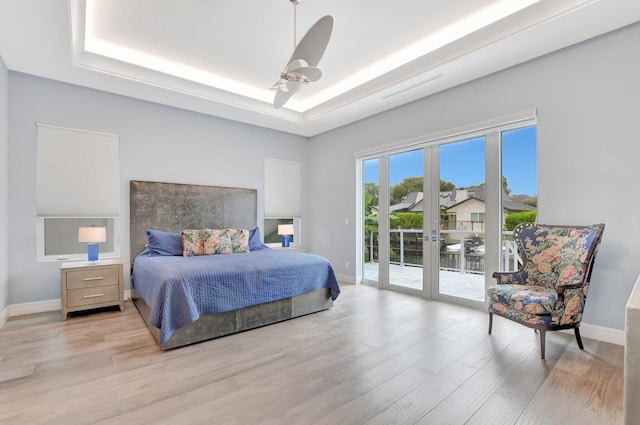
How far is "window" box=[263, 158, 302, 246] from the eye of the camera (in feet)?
18.7

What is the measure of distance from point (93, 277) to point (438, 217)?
4447 millimetres

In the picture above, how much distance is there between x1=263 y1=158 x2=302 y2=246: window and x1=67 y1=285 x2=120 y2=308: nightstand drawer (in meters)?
2.52

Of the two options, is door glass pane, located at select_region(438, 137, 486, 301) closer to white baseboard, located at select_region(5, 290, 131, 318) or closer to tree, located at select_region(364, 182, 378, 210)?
tree, located at select_region(364, 182, 378, 210)

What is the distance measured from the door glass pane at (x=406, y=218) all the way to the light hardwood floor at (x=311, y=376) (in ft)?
4.76

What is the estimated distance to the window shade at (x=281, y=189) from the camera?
18.7 feet

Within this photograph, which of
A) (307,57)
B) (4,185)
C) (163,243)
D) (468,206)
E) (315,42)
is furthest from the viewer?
(163,243)

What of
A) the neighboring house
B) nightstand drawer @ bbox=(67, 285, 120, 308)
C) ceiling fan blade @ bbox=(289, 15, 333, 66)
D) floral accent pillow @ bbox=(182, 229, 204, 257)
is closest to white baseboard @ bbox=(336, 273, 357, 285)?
the neighboring house

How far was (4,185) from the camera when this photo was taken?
3.41m

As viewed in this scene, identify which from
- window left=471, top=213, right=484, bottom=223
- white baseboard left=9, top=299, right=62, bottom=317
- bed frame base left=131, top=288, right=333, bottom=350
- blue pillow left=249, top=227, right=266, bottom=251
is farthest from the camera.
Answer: blue pillow left=249, top=227, right=266, bottom=251

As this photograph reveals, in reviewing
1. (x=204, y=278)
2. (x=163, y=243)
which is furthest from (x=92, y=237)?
(x=204, y=278)

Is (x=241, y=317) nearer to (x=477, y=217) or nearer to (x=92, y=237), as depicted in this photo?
(x=92, y=237)

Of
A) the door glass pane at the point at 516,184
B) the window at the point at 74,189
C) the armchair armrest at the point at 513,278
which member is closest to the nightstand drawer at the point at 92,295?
the window at the point at 74,189

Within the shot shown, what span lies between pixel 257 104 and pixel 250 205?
1.69m

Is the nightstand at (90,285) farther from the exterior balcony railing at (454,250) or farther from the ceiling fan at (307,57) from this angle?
the exterior balcony railing at (454,250)
